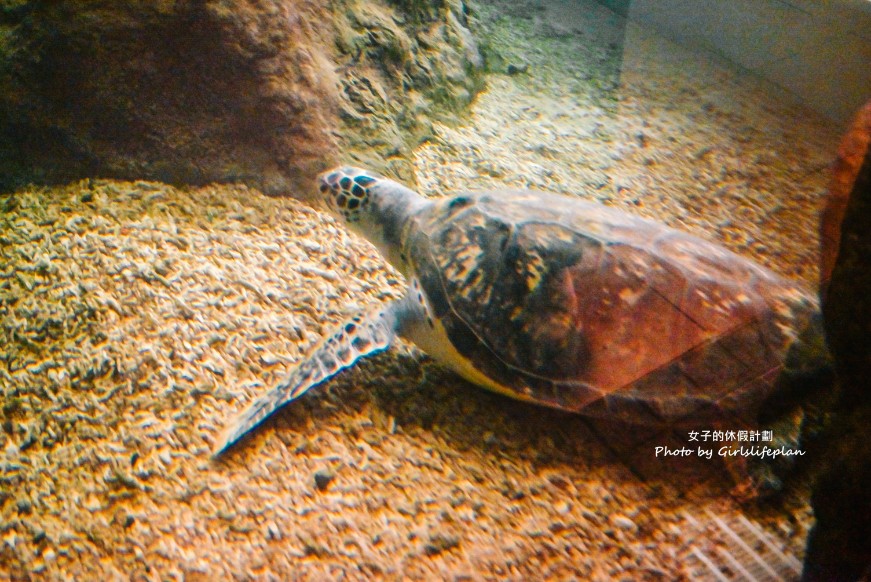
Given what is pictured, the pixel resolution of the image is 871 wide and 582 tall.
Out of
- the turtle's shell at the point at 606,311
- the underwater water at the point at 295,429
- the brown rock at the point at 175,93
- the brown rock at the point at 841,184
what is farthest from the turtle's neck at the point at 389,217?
the brown rock at the point at 841,184

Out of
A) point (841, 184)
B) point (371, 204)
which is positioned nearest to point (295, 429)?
point (371, 204)

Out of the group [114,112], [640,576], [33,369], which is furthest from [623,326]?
[114,112]

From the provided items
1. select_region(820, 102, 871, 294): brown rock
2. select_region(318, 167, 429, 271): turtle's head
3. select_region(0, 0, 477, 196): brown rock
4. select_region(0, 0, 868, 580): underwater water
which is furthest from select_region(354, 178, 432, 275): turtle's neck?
select_region(820, 102, 871, 294): brown rock

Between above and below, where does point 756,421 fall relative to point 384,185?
above

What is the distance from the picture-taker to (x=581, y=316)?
195 centimetres

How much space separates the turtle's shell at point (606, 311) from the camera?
1759 millimetres

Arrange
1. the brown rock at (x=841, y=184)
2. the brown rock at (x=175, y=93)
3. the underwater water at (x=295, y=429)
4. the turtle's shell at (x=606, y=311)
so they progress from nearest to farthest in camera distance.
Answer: the brown rock at (x=841, y=184), the underwater water at (x=295, y=429), the turtle's shell at (x=606, y=311), the brown rock at (x=175, y=93)

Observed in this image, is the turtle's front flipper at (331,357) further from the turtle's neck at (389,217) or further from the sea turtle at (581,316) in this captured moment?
the turtle's neck at (389,217)

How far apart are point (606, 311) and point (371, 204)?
1.33 meters

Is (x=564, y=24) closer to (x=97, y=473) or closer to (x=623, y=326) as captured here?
(x=623, y=326)

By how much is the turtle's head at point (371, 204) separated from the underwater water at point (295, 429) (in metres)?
0.15

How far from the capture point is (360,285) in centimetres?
266

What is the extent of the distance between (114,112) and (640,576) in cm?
310

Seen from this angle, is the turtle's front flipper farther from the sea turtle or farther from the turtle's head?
the turtle's head
